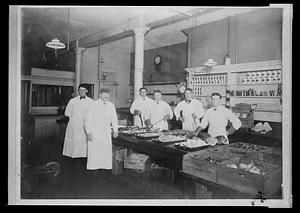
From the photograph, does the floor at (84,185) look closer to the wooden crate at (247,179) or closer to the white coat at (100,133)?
the white coat at (100,133)

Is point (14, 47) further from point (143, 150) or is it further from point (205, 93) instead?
point (205, 93)

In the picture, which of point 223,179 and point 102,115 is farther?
point 102,115

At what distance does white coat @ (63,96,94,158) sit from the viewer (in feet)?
12.9

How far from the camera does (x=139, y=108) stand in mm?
4676

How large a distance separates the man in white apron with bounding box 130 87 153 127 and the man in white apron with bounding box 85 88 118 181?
0.95m

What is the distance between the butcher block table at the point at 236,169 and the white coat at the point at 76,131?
1.90 m

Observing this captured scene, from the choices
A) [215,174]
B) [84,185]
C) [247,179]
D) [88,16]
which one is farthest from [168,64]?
[247,179]

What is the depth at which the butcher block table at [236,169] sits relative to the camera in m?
2.44

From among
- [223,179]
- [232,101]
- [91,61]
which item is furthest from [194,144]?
[91,61]

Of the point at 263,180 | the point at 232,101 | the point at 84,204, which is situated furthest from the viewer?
the point at 232,101

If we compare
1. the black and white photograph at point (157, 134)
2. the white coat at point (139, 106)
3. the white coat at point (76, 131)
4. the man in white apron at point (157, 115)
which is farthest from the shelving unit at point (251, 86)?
the white coat at point (76, 131)

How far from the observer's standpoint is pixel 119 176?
12.0ft

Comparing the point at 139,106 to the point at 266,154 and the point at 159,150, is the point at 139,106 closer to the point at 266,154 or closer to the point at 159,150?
the point at 159,150

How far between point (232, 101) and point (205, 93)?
65 cm
